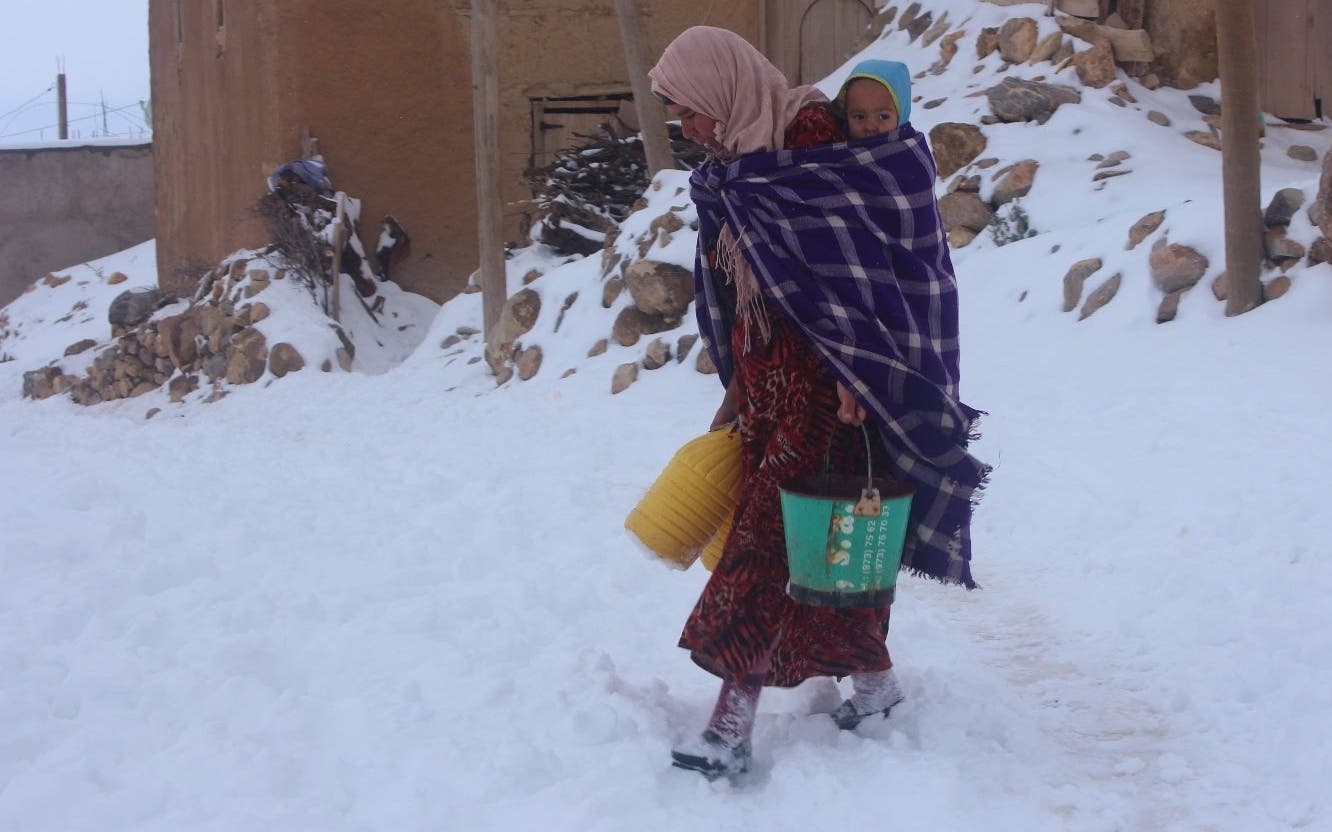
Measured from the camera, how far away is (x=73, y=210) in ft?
68.8

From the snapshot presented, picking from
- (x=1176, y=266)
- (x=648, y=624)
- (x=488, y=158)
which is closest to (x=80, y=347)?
(x=488, y=158)

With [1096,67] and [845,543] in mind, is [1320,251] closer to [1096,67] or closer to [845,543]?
[845,543]

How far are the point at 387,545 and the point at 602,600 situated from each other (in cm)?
109

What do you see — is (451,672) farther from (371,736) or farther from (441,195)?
(441,195)

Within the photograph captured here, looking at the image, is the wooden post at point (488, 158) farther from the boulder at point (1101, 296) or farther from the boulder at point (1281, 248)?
the boulder at point (1281, 248)

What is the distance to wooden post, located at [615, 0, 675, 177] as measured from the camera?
370 inches

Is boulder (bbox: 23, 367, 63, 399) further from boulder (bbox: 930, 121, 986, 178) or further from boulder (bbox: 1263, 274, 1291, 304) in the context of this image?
boulder (bbox: 1263, 274, 1291, 304)

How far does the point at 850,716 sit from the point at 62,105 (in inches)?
1477

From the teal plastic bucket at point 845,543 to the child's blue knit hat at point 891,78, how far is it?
2.57 ft

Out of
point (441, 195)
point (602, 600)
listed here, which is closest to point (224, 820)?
point (602, 600)

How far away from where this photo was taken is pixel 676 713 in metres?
2.94

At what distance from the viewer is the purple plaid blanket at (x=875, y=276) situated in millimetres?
2588

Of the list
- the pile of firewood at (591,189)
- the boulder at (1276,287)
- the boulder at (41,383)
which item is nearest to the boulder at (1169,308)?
the boulder at (1276,287)

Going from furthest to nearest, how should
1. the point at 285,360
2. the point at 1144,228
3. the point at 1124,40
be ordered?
the point at 285,360, the point at 1124,40, the point at 1144,228
